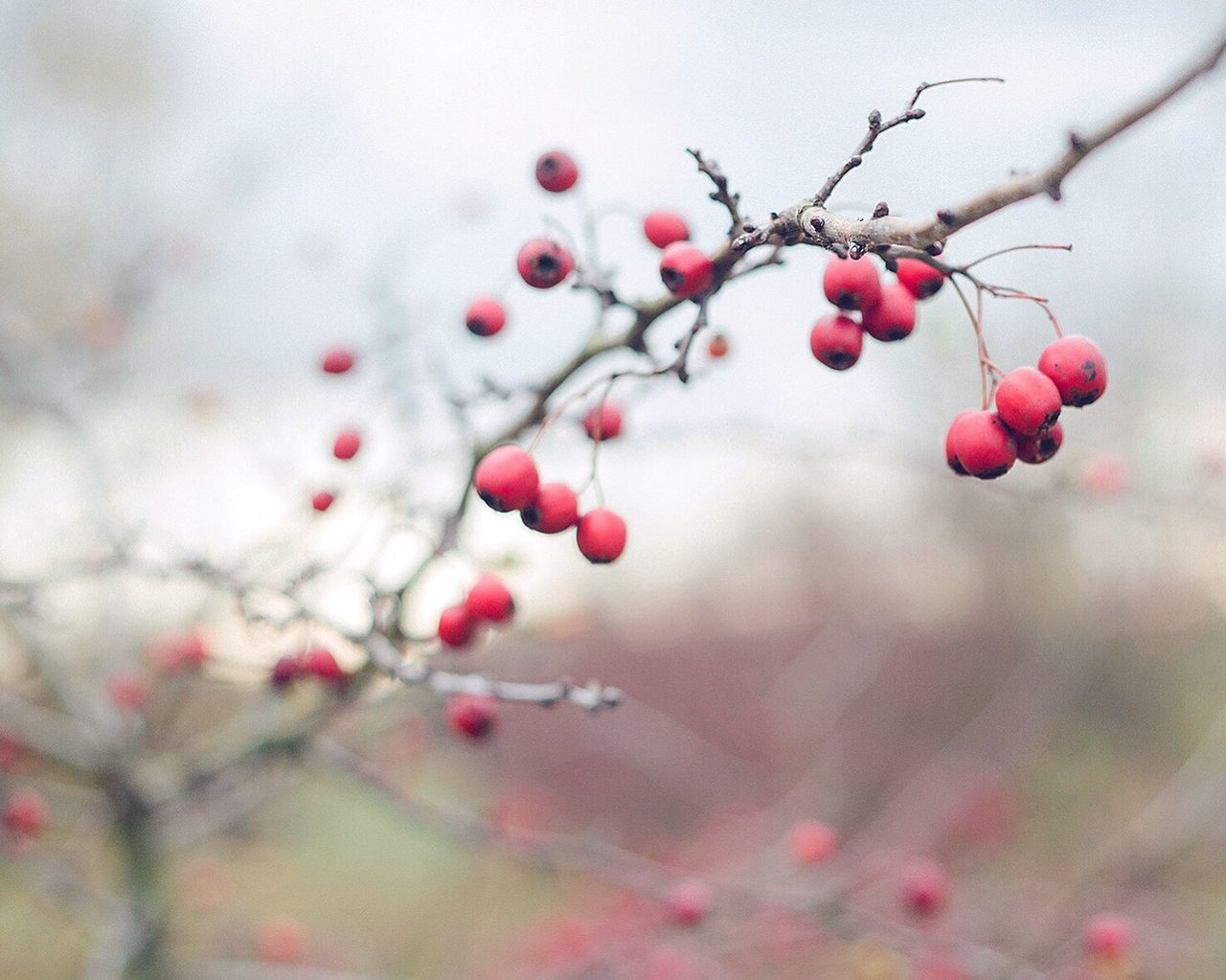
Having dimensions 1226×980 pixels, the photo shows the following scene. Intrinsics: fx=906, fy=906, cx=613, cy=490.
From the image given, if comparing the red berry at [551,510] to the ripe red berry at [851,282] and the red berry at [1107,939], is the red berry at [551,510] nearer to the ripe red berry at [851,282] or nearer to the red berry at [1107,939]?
the ripe red berry at [851,282]

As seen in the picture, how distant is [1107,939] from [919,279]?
2866 millimetres

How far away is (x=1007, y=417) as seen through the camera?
130 cm

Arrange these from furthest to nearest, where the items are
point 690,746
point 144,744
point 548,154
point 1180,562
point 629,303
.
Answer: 1. point 690,746
2. point 1180,562
3. point 144,744
4. point 548,154
5. point 629,303

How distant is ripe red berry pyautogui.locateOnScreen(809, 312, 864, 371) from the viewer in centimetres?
144

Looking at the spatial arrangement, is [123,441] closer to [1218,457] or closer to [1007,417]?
[1007,417]

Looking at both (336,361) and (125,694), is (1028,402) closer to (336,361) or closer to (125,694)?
(336,361)

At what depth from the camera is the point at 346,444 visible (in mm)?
2104

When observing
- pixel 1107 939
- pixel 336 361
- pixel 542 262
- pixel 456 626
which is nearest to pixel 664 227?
pixel 542 262

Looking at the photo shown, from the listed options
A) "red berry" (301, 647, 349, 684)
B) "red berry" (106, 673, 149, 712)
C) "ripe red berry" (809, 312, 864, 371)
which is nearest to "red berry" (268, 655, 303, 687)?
"red berry" (301, 647, 349, 684)

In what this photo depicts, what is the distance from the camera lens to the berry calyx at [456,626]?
1769 mm

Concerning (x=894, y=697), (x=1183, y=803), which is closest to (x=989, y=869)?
(x=894, y=697)

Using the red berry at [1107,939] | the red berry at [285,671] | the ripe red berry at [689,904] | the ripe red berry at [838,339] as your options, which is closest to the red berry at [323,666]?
the red berry at [285,671]

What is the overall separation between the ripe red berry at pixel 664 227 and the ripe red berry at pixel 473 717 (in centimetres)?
104

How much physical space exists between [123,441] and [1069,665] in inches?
308
